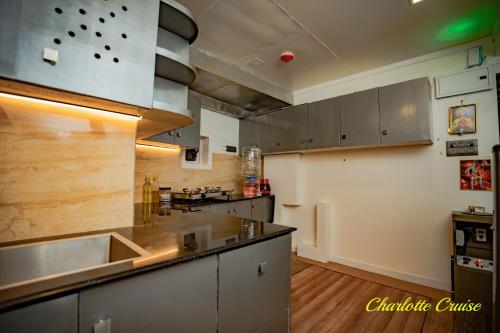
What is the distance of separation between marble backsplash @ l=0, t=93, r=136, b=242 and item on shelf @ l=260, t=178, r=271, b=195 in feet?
7.99

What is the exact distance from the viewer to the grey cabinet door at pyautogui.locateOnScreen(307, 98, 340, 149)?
2.87 metres

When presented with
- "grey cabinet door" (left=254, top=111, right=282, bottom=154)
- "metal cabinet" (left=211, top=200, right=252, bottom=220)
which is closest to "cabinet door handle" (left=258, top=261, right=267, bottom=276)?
"metal cabinet" (left=211, top=200, right=252, bottom=220)

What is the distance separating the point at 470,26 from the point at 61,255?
11.2ft

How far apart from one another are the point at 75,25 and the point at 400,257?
3.33m

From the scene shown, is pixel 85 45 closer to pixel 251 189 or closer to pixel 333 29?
pixel 333 29

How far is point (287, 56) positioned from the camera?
252 centimetres

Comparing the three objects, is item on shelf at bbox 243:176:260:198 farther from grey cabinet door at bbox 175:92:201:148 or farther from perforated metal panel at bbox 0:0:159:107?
perforated metal panel at bbox 0:0:159:107

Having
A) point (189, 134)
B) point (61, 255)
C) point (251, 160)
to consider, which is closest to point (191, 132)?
point (189, 134)

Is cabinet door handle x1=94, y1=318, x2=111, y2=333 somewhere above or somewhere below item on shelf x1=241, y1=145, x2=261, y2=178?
below

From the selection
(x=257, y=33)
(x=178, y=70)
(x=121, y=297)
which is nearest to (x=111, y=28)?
(x=178, y=70)

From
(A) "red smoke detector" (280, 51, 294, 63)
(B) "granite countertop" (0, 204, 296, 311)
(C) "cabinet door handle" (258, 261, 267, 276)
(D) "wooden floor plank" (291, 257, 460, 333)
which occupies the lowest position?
(D) "wooden floor plank" (291, 257, 460, 333)

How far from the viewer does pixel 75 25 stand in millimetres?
856

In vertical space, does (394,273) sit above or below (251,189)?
below

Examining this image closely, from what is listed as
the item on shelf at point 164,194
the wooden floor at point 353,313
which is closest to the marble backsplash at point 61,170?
the item on shelf at point 164,194
